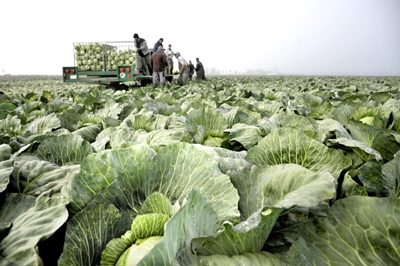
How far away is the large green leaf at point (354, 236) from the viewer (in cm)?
85

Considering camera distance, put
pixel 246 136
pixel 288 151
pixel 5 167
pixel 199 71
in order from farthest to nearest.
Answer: pixel 199 71
pixel 246 136
pixel 288 151
pixel 5 167

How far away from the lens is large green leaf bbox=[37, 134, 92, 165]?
5.60 ft

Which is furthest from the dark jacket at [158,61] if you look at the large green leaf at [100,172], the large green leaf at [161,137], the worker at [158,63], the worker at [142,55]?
the large green leaf at [100,172]

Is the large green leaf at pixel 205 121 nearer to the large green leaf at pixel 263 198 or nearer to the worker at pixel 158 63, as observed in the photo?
the large green leaf at pixel 263 198

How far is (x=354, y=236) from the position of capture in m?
0.89

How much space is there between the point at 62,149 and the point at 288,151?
4.15ft

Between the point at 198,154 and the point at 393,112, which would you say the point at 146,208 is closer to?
the point at 198,154

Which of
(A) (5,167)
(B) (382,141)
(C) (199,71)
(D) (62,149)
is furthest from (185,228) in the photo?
(C) (199,71)

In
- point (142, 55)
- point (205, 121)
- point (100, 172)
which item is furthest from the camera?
point (142, 55)

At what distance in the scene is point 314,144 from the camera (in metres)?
1.60

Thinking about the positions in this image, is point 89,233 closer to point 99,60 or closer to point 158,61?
point 158,61

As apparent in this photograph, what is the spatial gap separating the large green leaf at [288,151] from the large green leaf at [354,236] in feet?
2.24

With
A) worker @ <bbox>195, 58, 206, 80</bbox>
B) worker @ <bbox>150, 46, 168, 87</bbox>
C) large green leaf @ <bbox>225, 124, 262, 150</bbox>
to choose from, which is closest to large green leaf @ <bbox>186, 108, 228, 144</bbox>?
large green leaf @ <bbox>225, 124, 262, 150</bbox>

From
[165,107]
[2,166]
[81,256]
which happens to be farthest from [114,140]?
[165,107]
